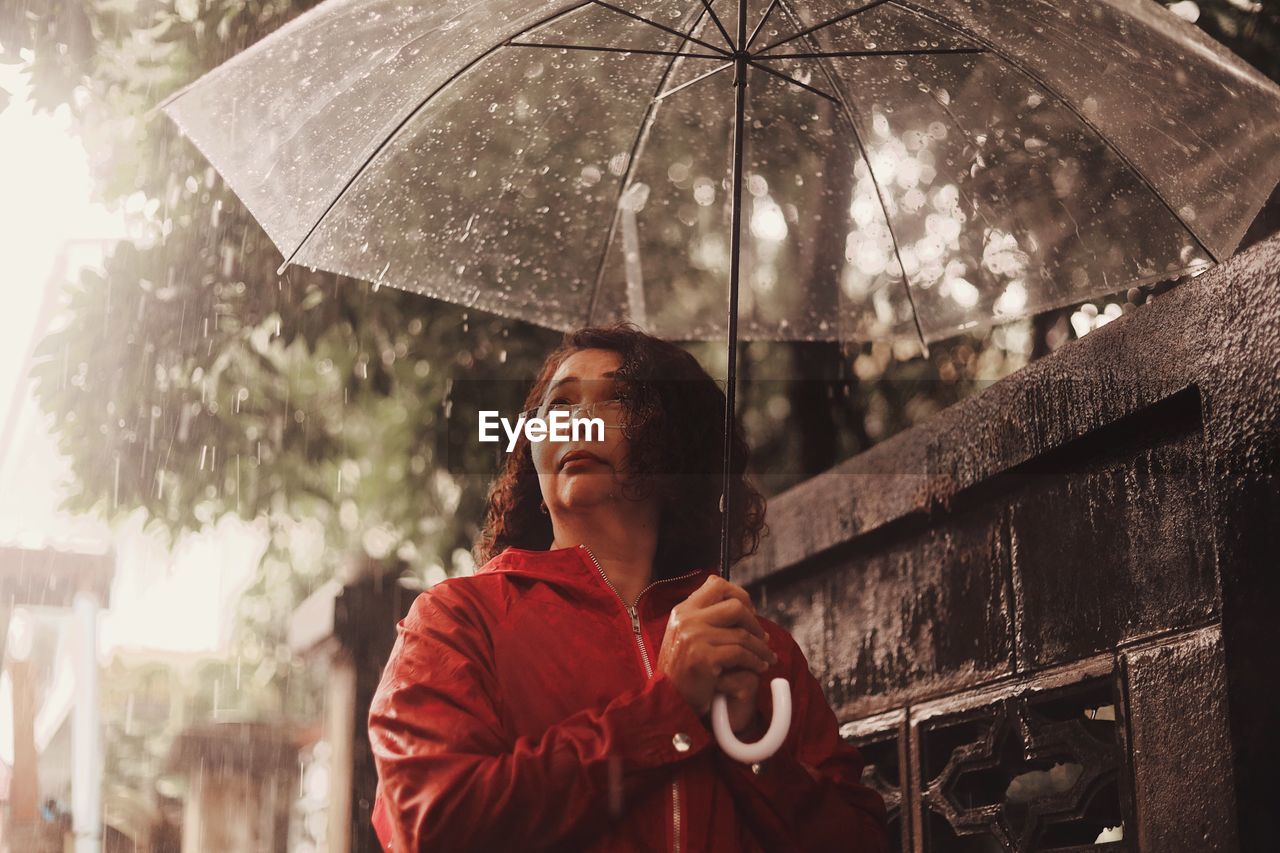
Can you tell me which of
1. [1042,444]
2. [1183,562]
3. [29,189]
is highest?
[29,189]

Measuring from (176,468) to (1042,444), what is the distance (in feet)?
16.1

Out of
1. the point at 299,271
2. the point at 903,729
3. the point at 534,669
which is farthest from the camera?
the point at 299,271

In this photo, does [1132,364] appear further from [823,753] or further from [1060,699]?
[823,753]

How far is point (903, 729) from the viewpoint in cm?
420

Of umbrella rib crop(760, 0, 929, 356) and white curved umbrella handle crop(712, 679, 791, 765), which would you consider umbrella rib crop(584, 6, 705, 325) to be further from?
white curved umbrella handle crop(712, 679, 791, 765)

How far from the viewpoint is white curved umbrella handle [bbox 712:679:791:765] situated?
7.49ft

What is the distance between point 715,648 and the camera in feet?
7.68

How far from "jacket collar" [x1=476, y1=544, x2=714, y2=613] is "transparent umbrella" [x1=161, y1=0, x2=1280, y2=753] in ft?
1.35

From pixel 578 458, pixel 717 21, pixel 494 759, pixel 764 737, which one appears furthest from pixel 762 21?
pixel 494 759

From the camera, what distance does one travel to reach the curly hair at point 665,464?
2930 mm

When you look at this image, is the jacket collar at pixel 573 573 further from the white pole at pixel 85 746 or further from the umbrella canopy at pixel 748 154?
the white pole at pixel 85 746

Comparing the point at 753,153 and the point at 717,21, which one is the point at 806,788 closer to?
the point at 717,21

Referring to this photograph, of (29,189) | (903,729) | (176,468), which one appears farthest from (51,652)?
(903,729)

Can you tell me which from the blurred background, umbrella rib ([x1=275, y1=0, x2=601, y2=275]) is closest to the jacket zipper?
umbrella rib ([x1=275, y1=0, x2=601, y2=275])
